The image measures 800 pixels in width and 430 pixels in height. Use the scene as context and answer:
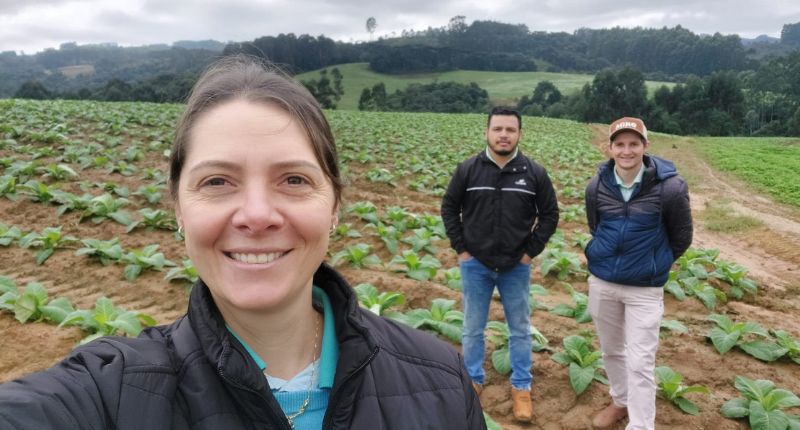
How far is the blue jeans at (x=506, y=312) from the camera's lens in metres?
4.24

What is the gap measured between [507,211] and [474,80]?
340ft

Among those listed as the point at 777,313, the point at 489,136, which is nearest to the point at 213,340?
the point at 489,136

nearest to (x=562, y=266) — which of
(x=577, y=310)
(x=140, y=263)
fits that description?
(x=577, y=310)

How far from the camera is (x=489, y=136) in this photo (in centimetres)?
416

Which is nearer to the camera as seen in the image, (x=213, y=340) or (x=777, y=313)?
(x=213, y=340)

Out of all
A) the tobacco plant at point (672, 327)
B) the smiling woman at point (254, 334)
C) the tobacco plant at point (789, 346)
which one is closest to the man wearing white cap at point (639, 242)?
the tobacco plant at point (672, 327)

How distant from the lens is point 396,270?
22.5 feet

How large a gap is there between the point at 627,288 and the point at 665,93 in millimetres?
63715

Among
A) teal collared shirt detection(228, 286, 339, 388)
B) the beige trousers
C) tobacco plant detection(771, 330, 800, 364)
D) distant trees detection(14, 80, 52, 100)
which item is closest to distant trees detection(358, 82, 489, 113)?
distant trees detection(14, 80, 52, 100)

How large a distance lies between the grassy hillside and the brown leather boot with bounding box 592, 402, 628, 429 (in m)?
82.7

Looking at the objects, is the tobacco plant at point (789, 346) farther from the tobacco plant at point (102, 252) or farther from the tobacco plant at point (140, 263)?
the tobacco plant at point (102, 252)

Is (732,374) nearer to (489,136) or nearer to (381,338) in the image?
(489,136)

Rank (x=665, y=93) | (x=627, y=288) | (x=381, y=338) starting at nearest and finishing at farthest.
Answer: (x=381, y=338) → (x=627, y=288) → (x=665, y=93)

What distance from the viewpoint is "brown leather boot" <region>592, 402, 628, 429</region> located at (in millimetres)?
4109
